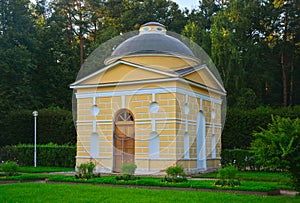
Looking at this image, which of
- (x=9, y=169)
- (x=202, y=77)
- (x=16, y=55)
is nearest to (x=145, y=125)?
(x=202, y=77)

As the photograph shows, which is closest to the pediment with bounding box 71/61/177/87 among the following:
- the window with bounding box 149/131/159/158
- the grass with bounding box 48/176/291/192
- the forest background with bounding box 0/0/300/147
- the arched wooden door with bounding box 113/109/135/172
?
the arched wooden door with bounding box 113/109/135/172

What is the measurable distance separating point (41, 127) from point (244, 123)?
637 inches

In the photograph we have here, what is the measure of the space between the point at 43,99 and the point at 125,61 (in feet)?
78.1

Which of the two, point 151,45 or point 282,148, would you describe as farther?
point 151,45

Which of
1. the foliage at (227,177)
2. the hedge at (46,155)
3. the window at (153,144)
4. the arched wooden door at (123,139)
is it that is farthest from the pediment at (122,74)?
the foliage at (227,177)

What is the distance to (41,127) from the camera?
34844mm

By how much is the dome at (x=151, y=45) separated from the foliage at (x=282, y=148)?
11.5 m

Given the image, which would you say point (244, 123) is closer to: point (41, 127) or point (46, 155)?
point (46, 155)

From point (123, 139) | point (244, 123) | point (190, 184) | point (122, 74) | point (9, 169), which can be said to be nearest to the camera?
point (190, 184)

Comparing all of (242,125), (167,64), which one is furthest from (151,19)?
(167,64)

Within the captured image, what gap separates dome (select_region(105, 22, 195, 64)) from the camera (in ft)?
77.2

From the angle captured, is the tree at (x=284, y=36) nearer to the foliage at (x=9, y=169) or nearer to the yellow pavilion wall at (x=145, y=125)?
the yellow pavilion wall at (x=145, y=125)

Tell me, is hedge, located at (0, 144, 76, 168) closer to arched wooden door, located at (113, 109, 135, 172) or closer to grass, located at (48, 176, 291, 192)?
arched wooden door, located at (113, 109, 135, 172)

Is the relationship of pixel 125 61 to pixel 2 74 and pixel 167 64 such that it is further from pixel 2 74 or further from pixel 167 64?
pixel 2 74
